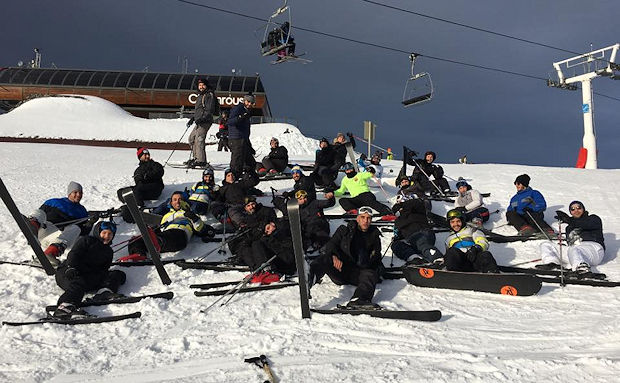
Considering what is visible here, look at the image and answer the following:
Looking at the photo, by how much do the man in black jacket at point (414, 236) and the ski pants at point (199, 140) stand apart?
5.96m

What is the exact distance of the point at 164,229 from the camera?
6641 millimetres

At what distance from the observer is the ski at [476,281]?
16.1 ft

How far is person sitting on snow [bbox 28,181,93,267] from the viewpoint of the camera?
18.7 feet

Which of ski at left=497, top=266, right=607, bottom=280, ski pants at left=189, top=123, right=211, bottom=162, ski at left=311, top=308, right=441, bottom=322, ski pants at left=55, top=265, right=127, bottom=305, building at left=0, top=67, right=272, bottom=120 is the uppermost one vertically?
building at left=0, top=67, right=272, bottom=120

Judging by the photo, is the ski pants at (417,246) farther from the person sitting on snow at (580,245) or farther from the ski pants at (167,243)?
the ski pants at (167,243)

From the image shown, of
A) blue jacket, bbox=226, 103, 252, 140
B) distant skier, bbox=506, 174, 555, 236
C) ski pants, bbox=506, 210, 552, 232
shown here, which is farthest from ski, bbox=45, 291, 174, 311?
ski pants, bbox=506, 210, 552, 232

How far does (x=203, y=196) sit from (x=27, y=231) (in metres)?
3.18

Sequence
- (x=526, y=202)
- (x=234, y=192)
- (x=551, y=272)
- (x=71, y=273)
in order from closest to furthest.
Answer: (x=71, y=273) < (x=551, y=272) < (x=526, y=202) < (x=234, y=192)

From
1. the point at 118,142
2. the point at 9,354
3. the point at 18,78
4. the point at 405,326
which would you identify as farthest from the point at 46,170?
the point at 18,78

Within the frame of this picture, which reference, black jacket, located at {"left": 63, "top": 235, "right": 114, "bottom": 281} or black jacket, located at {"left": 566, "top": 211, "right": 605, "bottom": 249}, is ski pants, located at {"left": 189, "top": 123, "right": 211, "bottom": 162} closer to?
black jacket, located at {"left": 63, "top": 235, "right": 114, "bottom": 281}

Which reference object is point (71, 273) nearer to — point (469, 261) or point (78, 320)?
point (78, 320)

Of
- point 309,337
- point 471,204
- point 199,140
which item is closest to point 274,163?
point 199,140

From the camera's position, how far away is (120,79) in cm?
3784

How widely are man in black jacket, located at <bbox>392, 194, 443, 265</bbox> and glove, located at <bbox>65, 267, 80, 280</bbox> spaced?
167 inches
